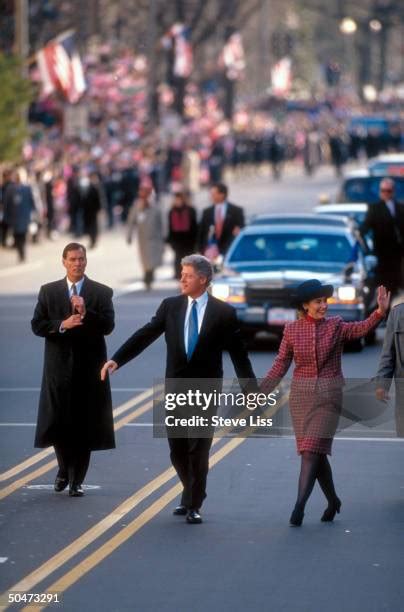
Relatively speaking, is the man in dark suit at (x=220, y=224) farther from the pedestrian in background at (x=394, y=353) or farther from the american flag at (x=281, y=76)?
the american flag at (x=281, y=76)

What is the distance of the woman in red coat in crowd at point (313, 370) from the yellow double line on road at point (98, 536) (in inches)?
41.6

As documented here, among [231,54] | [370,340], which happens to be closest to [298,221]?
[370,340]

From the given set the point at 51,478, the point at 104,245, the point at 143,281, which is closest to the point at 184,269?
the point at 51,478

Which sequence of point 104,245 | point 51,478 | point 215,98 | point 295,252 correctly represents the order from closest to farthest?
point 51,478
point 295,252
point 104,245
point 215,98

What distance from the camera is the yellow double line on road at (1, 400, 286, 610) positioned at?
11.0 meters

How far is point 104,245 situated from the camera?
48.2m

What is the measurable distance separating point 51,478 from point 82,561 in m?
3.23

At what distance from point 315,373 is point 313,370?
0.02 m

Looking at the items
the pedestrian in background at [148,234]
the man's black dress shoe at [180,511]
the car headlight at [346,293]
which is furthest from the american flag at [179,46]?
the man's black dress shoe at [180,511]

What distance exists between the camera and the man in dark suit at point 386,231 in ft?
86.2

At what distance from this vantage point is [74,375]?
13852 millimetres

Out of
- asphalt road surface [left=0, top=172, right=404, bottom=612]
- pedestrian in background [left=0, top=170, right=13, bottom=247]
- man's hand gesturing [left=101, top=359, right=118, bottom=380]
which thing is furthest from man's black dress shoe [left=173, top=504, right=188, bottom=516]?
pedestrian in background [left=0, top=170, right=13, bottom=247]

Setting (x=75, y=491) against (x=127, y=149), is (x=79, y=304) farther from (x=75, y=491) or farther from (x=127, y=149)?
(x=127, y=149)

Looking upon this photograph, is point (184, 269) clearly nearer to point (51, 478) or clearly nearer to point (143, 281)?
point (51, 478)
